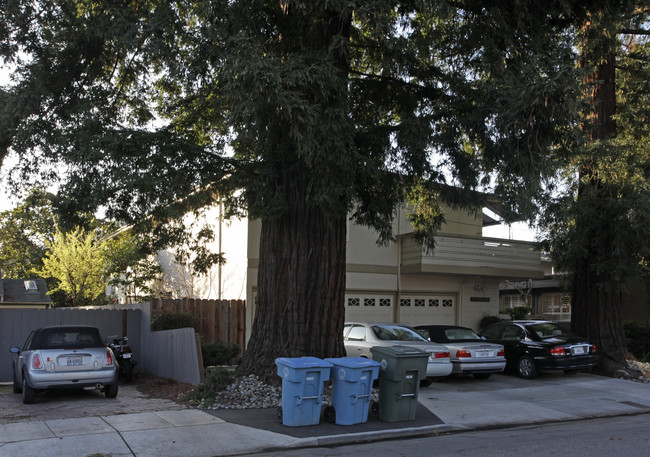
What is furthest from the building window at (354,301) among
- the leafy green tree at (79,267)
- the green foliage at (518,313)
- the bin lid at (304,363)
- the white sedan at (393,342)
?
the leafy green tree at (79,267)

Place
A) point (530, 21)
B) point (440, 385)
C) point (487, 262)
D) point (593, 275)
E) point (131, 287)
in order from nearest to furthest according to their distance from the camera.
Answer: point (530, 21), point (440, 385), point (593, 275), point (487, 262), point (131, 287)

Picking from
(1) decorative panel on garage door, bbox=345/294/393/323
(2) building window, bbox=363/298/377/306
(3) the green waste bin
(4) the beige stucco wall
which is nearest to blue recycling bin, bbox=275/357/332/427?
(3) the green waste bin

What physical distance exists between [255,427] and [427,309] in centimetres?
1389

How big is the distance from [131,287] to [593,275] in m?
18.5

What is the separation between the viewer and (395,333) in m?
14.4

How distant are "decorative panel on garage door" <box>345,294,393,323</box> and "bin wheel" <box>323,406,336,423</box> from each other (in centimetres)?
1071

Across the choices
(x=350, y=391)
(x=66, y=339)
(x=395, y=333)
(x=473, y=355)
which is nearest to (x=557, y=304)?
(x=473, y=355)

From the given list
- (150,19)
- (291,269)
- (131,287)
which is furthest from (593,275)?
(131,287)

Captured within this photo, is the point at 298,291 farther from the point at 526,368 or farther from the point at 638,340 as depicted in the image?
the point at 638,340

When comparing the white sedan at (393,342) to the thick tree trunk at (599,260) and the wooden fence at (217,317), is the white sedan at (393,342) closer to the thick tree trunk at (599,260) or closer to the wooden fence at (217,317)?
the wooden fence at (217,317)

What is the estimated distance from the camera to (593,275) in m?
16.8

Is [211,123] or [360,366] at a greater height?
[211,123]

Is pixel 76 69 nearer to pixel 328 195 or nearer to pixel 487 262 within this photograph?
pixel 328 195

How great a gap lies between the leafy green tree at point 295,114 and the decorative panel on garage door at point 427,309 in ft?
29.9
